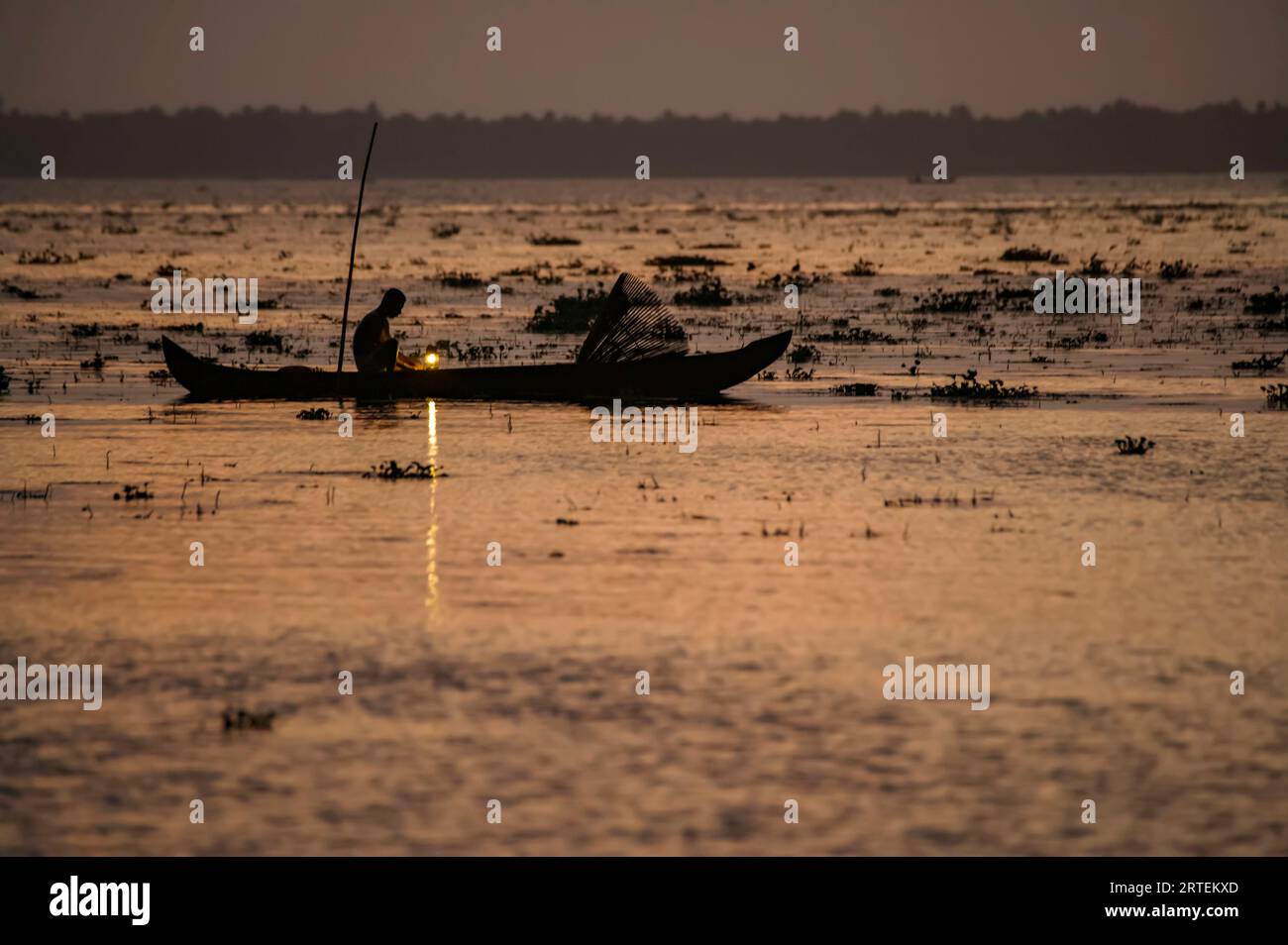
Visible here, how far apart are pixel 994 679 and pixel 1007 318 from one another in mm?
25552

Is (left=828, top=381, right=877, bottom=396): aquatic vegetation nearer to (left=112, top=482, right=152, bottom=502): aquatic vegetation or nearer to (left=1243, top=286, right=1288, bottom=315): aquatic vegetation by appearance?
(left=112, top=482, right=152, bottom=502): aquatic vegetation

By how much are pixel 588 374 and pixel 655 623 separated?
10.1m

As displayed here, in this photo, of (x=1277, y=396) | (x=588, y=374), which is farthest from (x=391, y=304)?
(x=1277, y=396)

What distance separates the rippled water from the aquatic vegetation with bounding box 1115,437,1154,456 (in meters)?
0.16

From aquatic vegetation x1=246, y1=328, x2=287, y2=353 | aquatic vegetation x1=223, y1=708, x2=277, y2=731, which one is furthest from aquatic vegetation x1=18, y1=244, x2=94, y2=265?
aquatic vegetation x1=223, y1=708, x2=277, y2=731

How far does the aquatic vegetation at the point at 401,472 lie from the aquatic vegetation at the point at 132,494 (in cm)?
192

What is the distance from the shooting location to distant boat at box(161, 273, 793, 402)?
68.0 feet

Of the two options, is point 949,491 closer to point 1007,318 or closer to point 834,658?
point 834,658

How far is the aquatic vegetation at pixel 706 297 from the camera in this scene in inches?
1502

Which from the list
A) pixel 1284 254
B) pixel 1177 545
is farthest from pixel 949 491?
pixel 1284 254

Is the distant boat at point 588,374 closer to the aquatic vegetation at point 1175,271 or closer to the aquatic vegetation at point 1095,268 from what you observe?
the aquatic vegetation at point 1175,271

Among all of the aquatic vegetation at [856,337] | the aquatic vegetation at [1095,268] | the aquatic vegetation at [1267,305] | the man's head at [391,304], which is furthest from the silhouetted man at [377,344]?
the aquatic vegetation at [1095,268]

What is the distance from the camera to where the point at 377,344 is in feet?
69.1

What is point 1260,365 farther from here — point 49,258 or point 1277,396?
point 49,258
